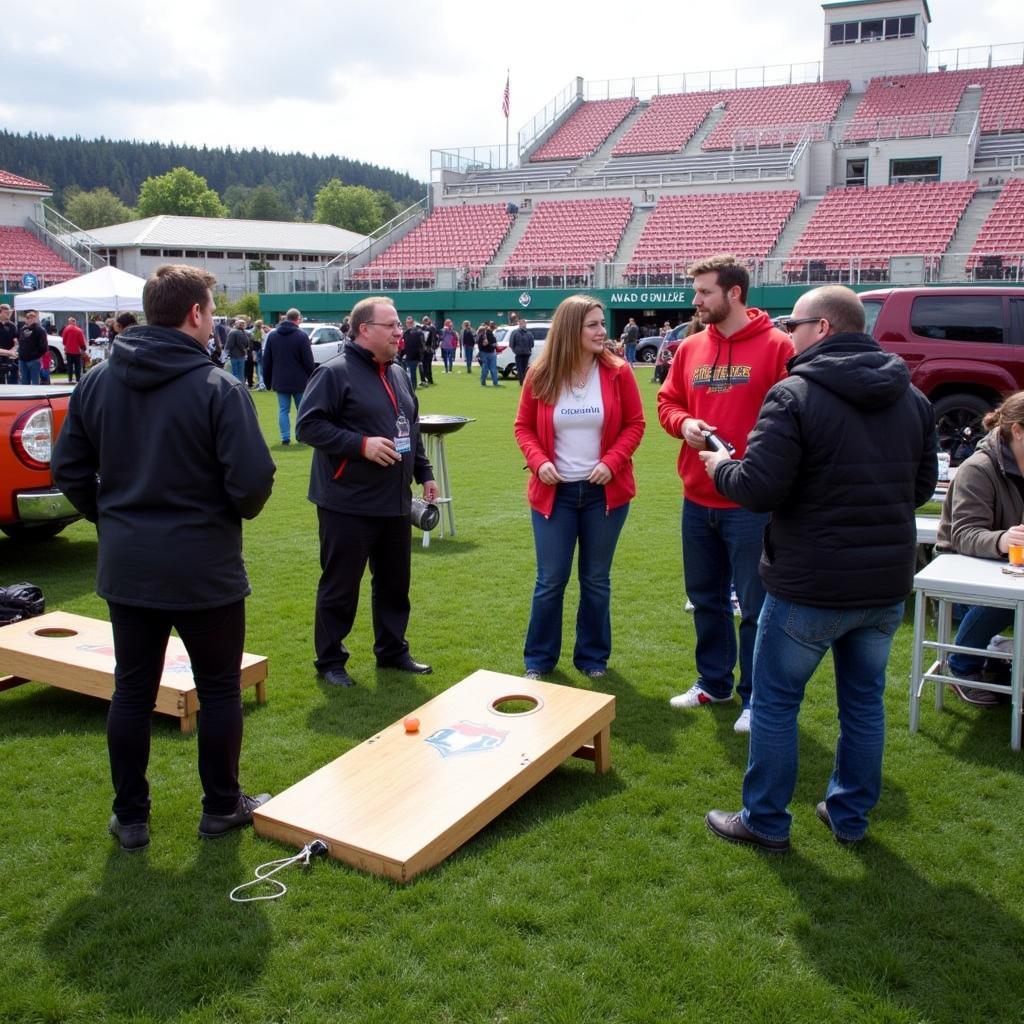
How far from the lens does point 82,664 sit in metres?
4.66

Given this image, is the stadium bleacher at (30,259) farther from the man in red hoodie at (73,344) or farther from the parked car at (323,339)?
the parked car at (323,339)

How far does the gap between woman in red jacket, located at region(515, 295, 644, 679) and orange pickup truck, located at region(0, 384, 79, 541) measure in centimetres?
368

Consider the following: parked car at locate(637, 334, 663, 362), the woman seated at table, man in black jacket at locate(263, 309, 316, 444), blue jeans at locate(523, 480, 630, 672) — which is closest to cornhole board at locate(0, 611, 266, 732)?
blue jeans at locate(523, 480, 630, 672)

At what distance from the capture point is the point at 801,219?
36625 mm

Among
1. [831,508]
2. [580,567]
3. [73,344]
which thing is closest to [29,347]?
[73,344]

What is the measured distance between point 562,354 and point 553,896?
2.65m

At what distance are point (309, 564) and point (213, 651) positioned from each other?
14.3 ft

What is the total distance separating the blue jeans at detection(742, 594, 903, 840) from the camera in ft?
10.8

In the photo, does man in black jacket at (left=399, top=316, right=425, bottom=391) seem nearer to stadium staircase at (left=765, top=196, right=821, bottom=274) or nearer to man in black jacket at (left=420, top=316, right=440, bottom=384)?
man in black jacket at (left=420, top=316, right=440, bottom=384)

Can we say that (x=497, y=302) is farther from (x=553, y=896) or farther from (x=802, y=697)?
(x=553, y=896)

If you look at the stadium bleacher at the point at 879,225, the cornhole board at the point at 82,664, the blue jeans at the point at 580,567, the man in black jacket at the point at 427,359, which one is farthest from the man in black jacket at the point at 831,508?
the stadium bleacher at the point at 879,225

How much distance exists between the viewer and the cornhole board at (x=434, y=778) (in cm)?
341

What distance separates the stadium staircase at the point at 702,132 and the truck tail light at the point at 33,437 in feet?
137

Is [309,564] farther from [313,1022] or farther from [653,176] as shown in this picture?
[653,176]
